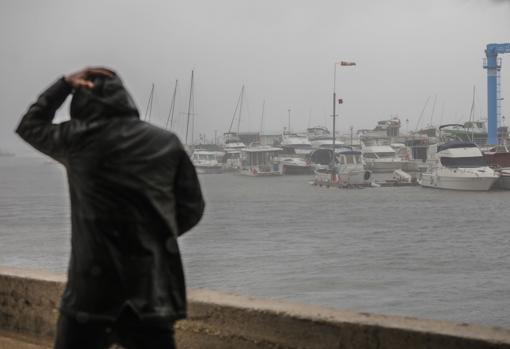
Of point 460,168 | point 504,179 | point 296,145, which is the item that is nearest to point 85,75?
point 460,168

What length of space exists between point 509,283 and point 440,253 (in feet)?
19.8

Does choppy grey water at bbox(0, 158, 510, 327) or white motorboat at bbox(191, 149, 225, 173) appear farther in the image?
white motorboat at bbox(191, 149, 225, 173)

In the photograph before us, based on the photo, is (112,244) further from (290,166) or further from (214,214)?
(290,166)

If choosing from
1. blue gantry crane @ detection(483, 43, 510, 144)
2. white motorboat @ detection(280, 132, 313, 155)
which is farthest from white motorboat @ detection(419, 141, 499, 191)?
white motorboat @ detection(280, 132, 313, 155)

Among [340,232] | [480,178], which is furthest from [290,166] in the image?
[340,232]

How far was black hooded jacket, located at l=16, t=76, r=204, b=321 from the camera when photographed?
1813 mm

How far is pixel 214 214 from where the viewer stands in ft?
132

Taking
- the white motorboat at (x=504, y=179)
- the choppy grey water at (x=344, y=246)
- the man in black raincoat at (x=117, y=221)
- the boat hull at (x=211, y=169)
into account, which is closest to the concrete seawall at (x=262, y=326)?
the man in black raincoat at (x=117, y=221)

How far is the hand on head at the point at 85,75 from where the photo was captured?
74.5 inches

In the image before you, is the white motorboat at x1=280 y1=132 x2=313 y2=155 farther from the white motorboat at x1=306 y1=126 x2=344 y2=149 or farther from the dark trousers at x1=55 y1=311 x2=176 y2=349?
the dark trousers at x1=55 y1=311 x2=176 y2=349

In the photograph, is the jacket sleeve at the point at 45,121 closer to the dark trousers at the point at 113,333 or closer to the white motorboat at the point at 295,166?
the dark trousers at the point at 113,333

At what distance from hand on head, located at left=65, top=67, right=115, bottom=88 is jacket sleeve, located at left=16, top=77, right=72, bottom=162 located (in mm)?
38

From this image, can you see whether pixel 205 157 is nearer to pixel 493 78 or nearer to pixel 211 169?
pixel 211 169

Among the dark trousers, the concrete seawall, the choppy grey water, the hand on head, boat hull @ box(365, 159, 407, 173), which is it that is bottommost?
the choppy grey water
